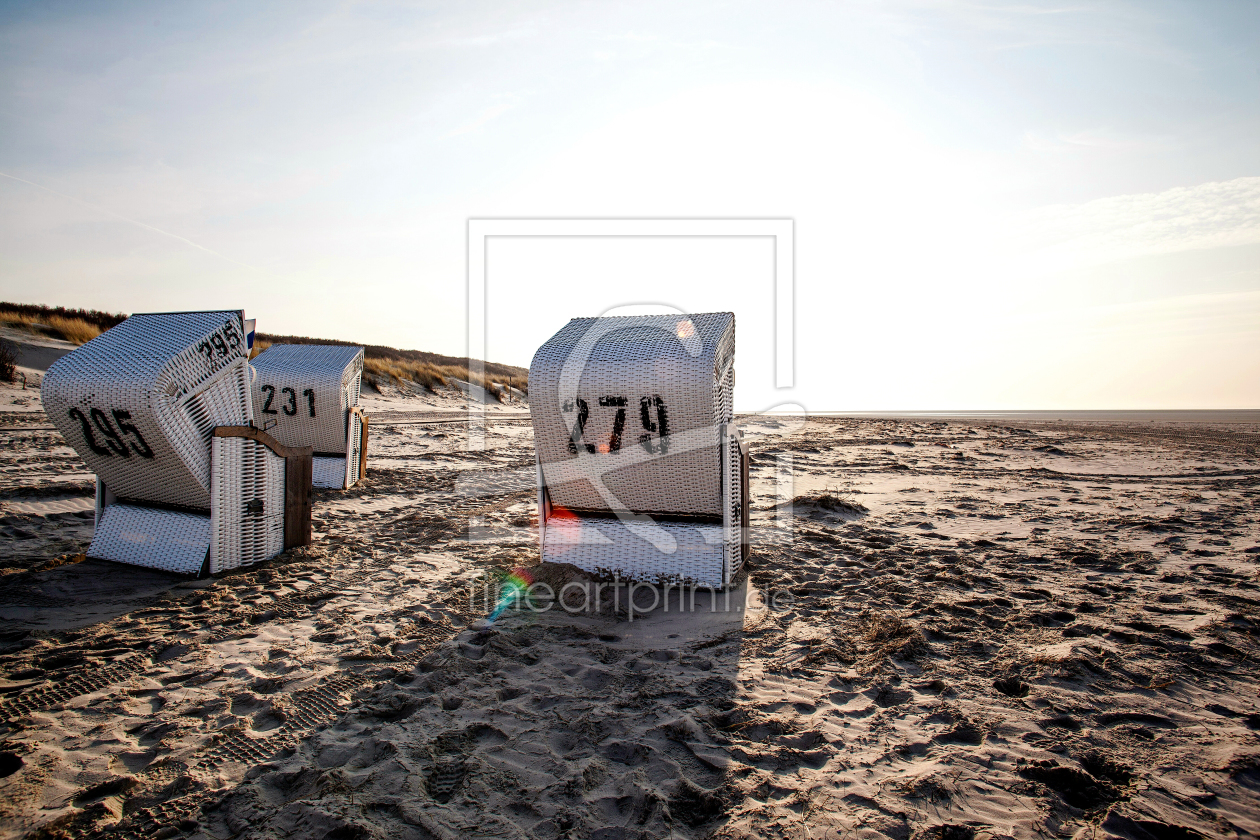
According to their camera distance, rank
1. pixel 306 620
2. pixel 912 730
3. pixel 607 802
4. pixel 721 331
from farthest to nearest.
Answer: pixel 721 331 → pixel 306 620 → pixel 912 730 → pixel 607 802

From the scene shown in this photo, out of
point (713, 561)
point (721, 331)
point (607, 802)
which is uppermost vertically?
point (721, 331)

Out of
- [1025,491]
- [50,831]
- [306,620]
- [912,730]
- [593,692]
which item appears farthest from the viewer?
[1025,491]

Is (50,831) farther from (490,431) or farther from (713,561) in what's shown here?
(490,431)

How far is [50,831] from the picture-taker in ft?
6.81

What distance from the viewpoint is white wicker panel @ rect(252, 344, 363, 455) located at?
8953 millimetres

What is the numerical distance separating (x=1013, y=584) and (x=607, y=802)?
13.3ft

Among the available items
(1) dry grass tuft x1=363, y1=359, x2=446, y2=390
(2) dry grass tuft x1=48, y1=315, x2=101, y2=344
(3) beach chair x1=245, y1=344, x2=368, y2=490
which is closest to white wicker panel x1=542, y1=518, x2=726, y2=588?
(3) beach chair x1=245, y1=344, x2=368, y2=490

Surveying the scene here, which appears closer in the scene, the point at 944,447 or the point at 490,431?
the point at 944,447

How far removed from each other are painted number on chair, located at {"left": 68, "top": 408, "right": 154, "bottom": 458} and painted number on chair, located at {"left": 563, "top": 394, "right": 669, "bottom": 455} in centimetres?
306

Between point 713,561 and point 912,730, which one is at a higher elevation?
point 713,561

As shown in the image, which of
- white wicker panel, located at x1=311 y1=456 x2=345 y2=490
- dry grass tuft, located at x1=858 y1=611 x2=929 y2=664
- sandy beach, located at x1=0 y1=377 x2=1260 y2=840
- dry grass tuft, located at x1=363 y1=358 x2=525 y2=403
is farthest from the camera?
dry grass tuft, located at x1=363 y1=358 x2=525 y2=403

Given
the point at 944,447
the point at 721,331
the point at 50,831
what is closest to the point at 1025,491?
the point at 944,447

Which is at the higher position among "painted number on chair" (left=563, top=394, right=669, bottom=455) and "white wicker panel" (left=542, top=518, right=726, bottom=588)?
"painted number on chair" (left=563, top=394, right=669, bottom=455)

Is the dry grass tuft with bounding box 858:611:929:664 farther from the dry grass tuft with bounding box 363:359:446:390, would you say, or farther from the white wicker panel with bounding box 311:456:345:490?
the dry grass tuft with bounding box 363:359:446:390
